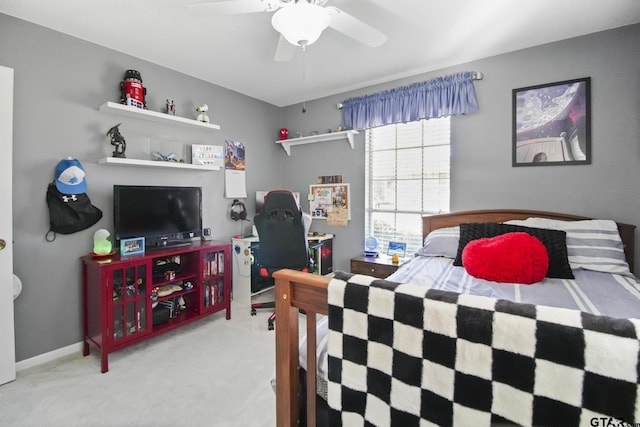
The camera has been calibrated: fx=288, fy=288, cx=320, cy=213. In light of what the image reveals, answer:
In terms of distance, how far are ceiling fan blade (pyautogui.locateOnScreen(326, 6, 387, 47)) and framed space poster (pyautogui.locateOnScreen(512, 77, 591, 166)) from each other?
1530mm

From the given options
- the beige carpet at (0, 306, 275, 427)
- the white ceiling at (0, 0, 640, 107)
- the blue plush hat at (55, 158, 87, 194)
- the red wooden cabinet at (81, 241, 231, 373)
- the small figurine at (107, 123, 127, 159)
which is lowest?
the beige carpet at (0, 306, 275, 427)

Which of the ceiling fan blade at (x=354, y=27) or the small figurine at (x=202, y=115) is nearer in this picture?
the ceiling fan blade at (x=354, y=27)

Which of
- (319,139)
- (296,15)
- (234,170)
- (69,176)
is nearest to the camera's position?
(296,15)

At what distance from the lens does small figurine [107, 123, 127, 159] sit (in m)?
2.37

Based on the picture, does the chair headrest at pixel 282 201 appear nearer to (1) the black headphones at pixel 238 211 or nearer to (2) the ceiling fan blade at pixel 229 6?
(1) the black headphones at pixel 238 211

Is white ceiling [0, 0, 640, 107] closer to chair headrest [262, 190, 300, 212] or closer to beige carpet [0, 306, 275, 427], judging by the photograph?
chair headrest [262, 190, 300, 212]

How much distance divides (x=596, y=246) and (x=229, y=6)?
282 cm

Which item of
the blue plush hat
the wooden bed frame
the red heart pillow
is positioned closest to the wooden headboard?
the red heart pillow

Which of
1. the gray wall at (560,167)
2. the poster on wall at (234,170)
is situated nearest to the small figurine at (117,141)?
the poster on wall at (234,170)

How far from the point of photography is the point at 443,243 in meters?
2.52

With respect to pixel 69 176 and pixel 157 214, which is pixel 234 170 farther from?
pixel 69 176

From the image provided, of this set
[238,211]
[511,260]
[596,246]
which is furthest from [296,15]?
[596,246]

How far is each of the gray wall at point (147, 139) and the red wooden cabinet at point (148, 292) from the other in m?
0.28

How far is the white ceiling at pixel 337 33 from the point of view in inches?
75.7
